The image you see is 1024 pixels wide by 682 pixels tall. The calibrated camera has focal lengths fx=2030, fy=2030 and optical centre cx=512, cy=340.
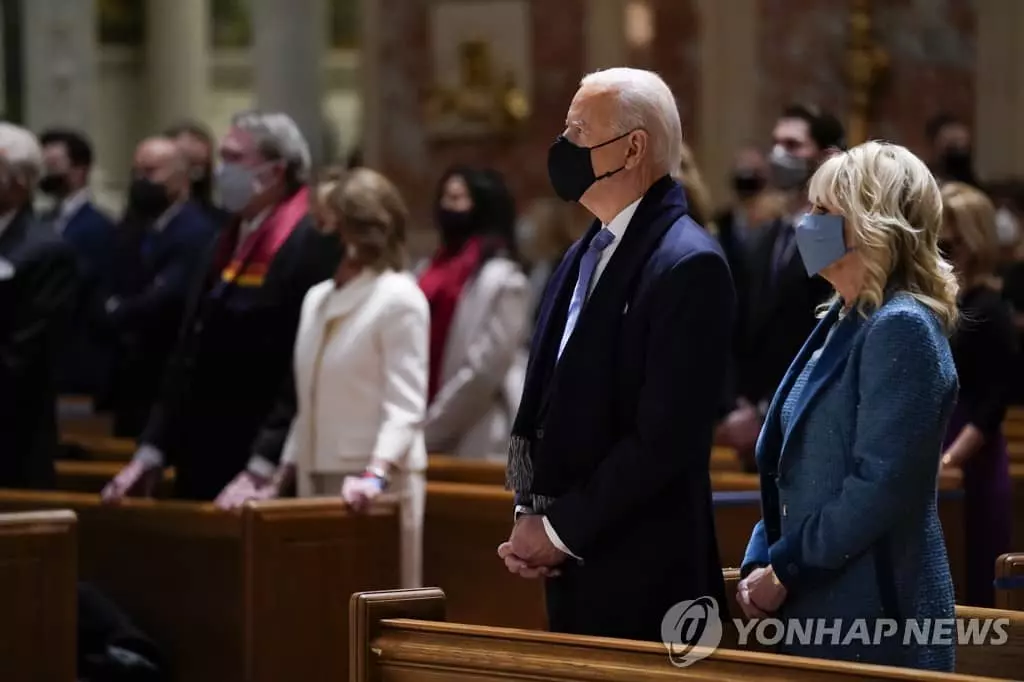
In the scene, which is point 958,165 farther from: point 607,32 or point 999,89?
point 607,32

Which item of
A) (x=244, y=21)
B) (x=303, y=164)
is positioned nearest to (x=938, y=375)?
(x=303, y=164)

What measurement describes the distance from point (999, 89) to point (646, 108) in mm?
8590

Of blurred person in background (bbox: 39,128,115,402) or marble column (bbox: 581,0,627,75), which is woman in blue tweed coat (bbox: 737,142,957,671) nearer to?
blurred person in background (bbox: 39,128,115,402)

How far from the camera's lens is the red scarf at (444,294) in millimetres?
7605

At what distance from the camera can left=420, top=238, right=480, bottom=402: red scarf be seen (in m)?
7.61

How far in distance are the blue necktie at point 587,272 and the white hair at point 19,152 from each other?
3.24 metres

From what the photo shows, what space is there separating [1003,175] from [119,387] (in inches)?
227

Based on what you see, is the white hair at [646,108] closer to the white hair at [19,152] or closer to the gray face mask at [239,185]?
the gray face mask at [239,185]

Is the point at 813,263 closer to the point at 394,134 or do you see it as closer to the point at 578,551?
the point at 578,551

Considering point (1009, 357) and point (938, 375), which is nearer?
point (938, 375)

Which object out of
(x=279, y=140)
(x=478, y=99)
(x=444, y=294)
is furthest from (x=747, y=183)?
(x=478, y=99)

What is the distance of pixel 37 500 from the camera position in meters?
6.29

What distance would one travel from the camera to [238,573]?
595 cm

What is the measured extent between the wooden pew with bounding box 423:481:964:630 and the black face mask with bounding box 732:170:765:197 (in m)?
3.66
